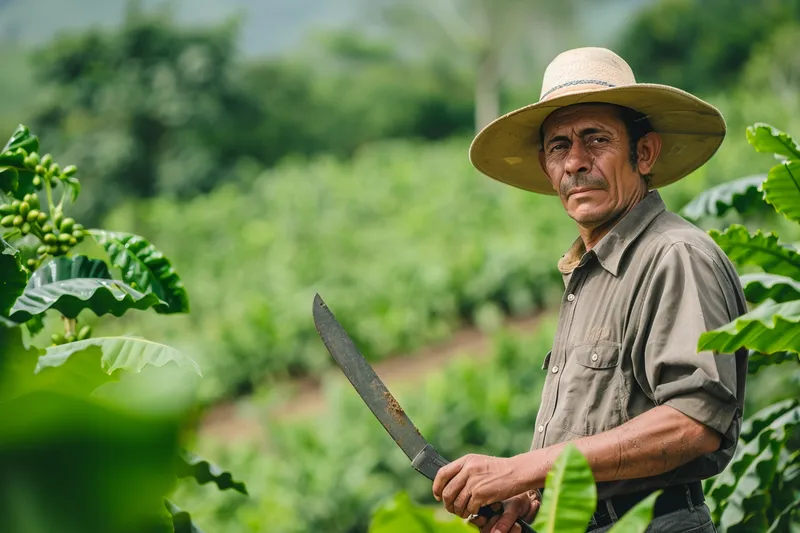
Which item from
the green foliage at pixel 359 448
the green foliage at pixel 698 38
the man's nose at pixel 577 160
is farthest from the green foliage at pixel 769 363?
the green foliage at pixel 698 38

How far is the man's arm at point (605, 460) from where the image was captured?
4.99ft

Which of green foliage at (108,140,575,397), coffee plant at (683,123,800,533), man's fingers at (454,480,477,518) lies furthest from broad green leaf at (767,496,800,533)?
green foliage at (108,140,575,397)

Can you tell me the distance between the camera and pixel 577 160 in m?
1.84

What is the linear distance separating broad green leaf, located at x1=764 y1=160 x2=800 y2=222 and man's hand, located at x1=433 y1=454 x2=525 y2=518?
0.93 m

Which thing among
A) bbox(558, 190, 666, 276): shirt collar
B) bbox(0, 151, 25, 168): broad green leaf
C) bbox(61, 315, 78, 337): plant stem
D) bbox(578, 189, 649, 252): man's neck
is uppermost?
bbox(0, 151, 25, 168): broad green leaf

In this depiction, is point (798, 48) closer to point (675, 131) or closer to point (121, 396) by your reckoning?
point (675, 131)

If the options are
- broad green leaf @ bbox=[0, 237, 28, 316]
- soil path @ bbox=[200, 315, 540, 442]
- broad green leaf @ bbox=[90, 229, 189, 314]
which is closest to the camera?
broad green leaf @ bbox=[0, 237, 28, 316]

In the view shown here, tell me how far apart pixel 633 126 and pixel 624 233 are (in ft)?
0.92

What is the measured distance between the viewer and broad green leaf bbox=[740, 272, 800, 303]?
2121 millimetres

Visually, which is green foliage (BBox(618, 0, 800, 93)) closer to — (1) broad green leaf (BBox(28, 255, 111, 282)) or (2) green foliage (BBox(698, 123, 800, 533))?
(2) green foliage (BBox(698, 123, 800, 533))

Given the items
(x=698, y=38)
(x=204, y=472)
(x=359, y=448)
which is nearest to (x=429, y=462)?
(x=204, y=472)

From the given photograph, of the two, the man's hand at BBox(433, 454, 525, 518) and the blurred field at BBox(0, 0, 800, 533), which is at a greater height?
the blurred field at BBox(0, 0, 800, 533)

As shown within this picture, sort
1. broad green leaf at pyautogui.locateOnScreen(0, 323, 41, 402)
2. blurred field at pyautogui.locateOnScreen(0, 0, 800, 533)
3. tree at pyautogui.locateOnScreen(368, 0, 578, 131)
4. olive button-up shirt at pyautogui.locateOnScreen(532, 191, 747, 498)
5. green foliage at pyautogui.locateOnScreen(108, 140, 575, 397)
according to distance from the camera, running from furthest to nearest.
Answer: tree at pyautogui.locateOnScreen(368, 0, 578, 131) < green foliage at pyautogui.locateOnScreen(108, 140, 575, 397) < blurred field at pyautogui.locateOnScreen(0, 0, 800, 533) < olive button-up shirt at pyautogui.locateOnScreen(532, 191, 747, 498) < broad green leaf at pyautogui.locateOnScreen(0, 323, 41, 402)

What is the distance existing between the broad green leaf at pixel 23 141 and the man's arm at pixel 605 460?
1.31 m
